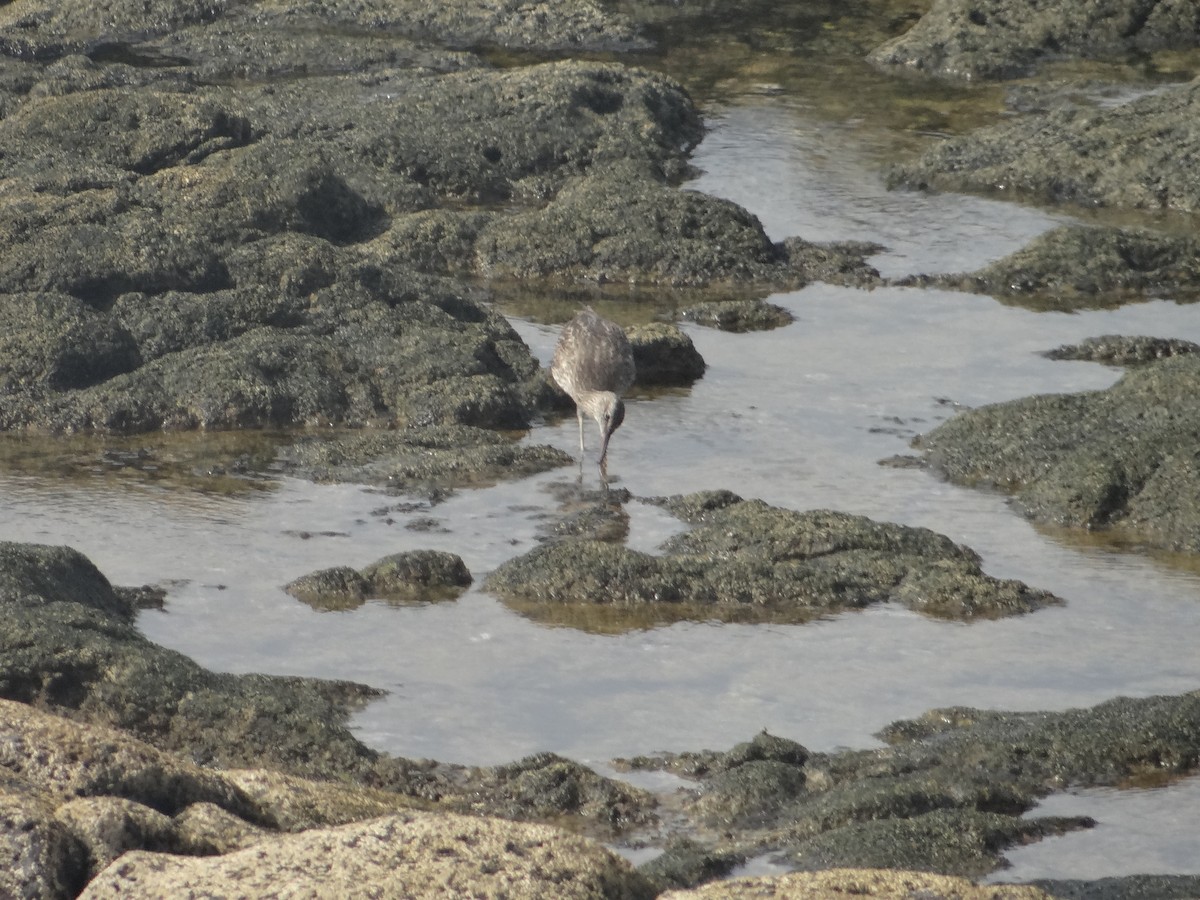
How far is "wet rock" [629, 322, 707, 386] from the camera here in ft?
37.3

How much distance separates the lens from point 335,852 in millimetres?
3904

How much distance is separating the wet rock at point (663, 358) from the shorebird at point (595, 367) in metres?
0.84

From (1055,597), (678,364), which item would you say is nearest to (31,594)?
(1055,597)

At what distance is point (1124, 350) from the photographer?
11.6m

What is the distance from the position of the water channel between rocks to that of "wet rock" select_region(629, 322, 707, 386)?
0.17 meters

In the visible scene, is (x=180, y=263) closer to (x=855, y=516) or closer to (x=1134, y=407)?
(x=855, y=516)

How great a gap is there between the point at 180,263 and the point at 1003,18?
12204 millimetres

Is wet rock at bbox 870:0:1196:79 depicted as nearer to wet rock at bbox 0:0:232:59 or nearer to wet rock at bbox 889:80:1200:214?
wet rock at bbox 889:80:1200:214

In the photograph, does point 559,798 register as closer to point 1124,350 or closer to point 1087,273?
point 1124,350

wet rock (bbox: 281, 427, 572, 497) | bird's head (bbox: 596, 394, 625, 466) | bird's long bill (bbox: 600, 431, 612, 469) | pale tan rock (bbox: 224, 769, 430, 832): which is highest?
pale tan rock (bbox: 224, 769, 430, 832)

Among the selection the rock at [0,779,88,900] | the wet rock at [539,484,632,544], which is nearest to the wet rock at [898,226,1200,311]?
the wet rock at [539,484,632,544]

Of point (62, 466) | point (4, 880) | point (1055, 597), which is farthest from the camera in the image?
point (62, 466)

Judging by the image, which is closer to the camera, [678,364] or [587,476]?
[587,476]

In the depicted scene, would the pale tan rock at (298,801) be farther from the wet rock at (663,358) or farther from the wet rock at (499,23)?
the wet rock at (499,23)
